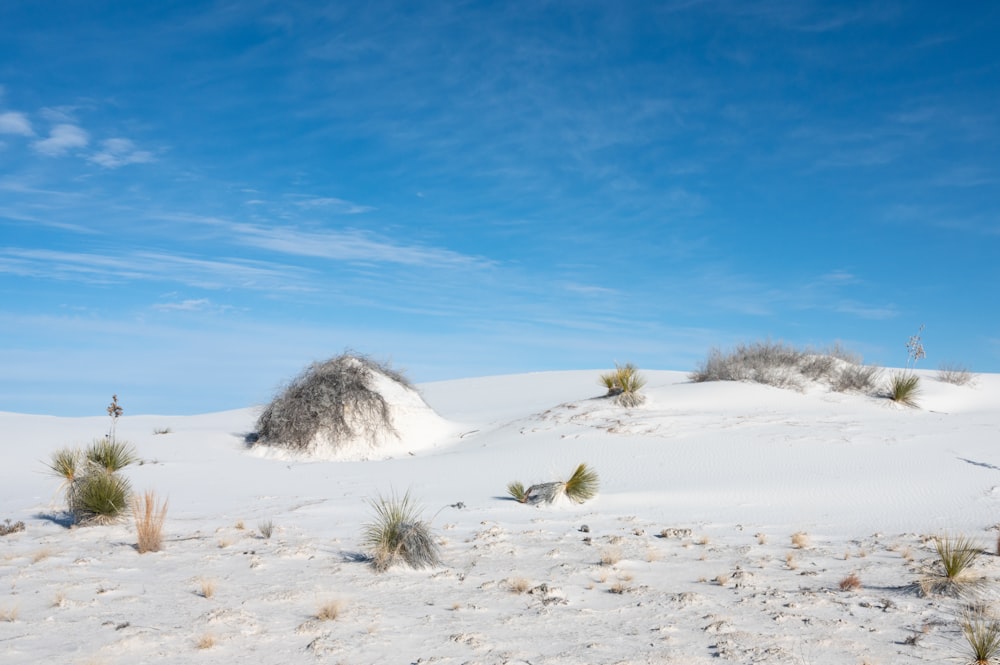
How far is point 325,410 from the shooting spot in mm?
17000

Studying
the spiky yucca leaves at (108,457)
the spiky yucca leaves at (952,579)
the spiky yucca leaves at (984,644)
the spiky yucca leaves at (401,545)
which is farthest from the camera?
the spiky yucca leaves at (108,457)

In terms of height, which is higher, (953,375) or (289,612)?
(953,375)

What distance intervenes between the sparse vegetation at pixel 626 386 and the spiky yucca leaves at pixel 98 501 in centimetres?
1071

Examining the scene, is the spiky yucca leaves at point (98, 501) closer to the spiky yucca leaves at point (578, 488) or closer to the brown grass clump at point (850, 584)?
the spiky yucca leaves at point (578, 488)

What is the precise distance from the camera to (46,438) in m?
16.7

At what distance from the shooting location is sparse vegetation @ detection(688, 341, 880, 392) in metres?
18.8

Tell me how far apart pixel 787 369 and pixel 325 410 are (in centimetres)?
1111

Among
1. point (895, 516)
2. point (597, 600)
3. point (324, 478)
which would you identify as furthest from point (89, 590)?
point (895, 516)

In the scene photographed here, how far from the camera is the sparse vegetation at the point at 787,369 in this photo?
18.8m

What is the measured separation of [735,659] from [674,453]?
30.7 ft

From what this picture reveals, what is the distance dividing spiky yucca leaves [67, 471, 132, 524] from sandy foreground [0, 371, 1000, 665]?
0.25 m

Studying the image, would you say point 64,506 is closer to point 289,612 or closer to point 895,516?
point 289,612

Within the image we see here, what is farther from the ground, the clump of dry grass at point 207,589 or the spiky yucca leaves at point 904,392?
the spiky yucca leaves at point 904,392

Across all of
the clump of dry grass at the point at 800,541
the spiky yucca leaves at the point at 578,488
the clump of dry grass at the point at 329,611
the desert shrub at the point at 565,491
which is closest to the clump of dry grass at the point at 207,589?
the clump of dry grass at the point at 329,611
